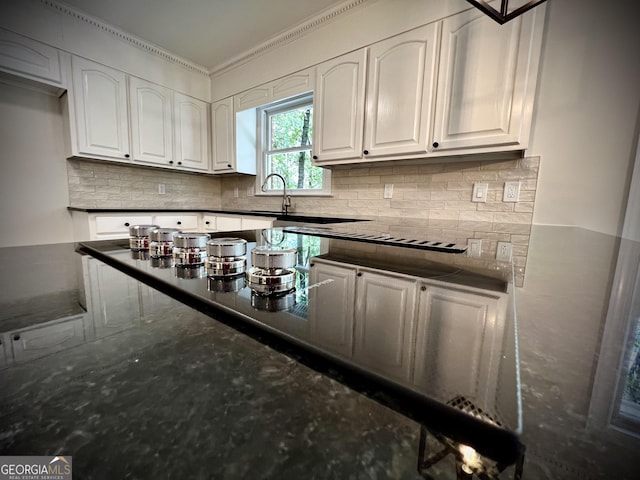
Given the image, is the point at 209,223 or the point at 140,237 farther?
the point at 209,223

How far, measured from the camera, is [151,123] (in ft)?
8.85

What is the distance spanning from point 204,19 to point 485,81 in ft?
7.34

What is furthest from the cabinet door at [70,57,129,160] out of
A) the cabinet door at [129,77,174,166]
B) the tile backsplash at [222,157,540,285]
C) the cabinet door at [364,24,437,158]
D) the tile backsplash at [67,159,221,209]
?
the cabinet door at [364,24,437,158]

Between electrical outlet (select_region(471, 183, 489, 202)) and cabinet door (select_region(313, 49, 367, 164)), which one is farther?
cabinet door (select_region(313, 49, 367, 164))

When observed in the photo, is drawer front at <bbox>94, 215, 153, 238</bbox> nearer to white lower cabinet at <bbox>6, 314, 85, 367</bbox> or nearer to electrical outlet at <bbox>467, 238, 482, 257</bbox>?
white lower cabinet at <bbox>6, 314, 85, 367</bbox>

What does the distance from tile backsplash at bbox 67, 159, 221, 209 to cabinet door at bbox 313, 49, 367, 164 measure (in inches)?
76.2

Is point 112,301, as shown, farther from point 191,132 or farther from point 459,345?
point 191,132

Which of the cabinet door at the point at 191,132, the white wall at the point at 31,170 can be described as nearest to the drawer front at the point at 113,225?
the white wall at the point at 31,170

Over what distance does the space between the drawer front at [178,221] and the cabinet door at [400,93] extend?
204cm

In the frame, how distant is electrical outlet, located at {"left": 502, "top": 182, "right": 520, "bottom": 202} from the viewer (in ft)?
5.53

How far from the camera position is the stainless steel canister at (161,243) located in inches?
18.8

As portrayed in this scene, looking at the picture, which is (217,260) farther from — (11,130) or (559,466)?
(11,130)

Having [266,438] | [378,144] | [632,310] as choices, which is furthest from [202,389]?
[378,144]

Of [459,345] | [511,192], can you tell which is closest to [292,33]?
[511,192]
